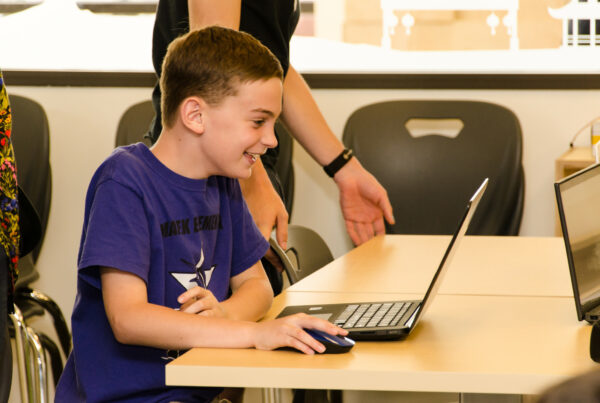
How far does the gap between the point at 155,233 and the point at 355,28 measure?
1.90 metres

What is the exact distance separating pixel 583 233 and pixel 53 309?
154 cm

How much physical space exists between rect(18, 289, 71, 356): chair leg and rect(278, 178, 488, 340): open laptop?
3.73 feet

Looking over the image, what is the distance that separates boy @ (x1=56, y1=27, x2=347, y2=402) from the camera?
1.25m

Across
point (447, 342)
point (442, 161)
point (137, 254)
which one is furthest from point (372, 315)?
point (442, 161)

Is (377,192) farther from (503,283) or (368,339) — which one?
(368,339)

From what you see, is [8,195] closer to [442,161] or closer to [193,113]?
[193,113]

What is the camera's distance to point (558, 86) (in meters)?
2.86

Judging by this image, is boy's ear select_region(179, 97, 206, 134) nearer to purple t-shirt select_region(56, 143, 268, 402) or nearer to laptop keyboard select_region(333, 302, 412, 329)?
purple t-shirt select_region(56, 143, 268, 402)

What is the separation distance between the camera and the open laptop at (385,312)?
118 centimetres

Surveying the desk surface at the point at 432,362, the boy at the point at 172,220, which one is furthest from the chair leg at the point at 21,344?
the desk surface at the point at 432,362

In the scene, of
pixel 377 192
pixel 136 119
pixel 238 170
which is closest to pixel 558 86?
pixel 377 192

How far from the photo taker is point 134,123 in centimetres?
289

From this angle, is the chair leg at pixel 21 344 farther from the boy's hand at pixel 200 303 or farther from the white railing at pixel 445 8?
the white railing at pixel 445 8

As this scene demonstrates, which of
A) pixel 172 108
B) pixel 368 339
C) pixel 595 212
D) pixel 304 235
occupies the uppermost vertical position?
pixel 172 108
